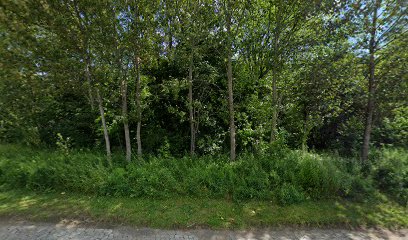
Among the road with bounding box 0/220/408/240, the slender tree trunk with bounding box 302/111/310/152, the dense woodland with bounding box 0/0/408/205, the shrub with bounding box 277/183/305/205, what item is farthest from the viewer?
the slender tree trunk with bounding box 302/111/310/152

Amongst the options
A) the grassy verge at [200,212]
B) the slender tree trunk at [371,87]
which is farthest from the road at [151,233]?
the slender tree trunk at [371,87]

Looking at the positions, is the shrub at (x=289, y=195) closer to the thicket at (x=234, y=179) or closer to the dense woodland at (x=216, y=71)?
the thicket at (x=234, y=179)

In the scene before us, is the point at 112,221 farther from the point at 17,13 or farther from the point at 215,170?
the point at 17,13

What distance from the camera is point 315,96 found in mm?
6113

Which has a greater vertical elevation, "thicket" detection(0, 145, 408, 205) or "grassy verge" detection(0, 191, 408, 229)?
"thicket" detection(0, 145, 408, 205)

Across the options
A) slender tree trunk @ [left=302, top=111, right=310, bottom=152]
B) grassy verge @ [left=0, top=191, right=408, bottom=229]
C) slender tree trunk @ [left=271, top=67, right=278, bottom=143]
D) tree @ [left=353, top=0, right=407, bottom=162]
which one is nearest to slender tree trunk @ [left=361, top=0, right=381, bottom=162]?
tree @ [left=353, top=0, right=407, bottom=162]

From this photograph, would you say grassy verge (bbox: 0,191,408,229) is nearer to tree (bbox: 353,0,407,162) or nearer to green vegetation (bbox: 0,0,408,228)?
green vegetation (bbox: 0,0,408,228)

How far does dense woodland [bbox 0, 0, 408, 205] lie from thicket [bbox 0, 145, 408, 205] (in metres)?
0.10

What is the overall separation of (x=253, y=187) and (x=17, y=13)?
21.4ft

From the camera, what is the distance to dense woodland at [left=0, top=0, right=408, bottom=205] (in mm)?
4832

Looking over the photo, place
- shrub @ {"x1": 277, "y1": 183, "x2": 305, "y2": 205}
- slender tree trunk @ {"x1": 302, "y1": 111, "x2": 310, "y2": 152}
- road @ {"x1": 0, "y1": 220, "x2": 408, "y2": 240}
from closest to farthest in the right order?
road @ {"x1": 0, "y1": 220, "x2": 408, "y2": 240} < shrub @ {"x1": 277, "y1": 183, "x2": 305, "y2": 205} < slender tree trunk @ {"x1": 302, "y1": 111, "x2": 310, "y2": 152}

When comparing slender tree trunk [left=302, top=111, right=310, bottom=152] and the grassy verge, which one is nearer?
the grassy verge

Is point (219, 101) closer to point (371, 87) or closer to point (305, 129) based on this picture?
point (305, 129)

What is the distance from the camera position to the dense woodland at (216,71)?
15.9 feet
